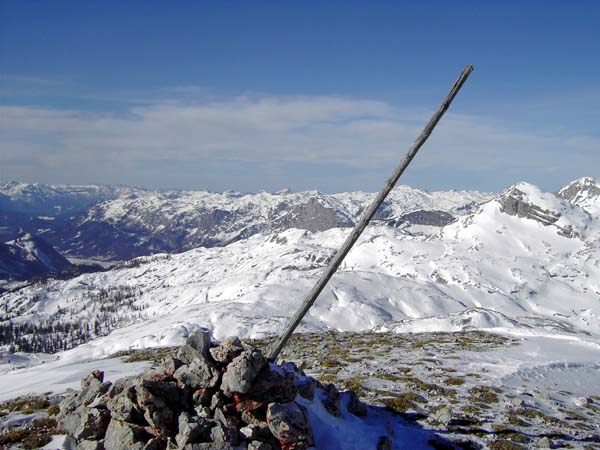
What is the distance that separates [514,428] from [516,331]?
43.1 metres

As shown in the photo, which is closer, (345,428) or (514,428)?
(345,428)

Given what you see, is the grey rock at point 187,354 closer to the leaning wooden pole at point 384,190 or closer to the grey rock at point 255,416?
the grey rock at point 255,416

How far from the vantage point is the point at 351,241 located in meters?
21.4

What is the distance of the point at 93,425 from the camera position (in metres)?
17.5

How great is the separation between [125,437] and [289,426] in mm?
6184

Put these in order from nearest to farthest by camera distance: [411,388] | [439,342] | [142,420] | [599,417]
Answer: [142,420]
[599,417]
[411,388]
[439,342]

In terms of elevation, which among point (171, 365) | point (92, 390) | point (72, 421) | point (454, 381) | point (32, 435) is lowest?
point (454, 381)

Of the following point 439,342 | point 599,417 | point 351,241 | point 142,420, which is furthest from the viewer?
point 439,342

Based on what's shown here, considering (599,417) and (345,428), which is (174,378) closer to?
(345,428)

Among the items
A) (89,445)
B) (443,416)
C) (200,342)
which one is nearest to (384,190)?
(200,342)

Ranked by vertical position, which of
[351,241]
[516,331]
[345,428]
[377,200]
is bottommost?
[516,331]

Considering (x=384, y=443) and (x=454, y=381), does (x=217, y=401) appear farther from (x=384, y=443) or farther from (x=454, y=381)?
(x=454, y=381)

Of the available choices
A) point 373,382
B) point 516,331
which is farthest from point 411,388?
point 516,331

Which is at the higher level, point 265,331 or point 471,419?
point 471,419
